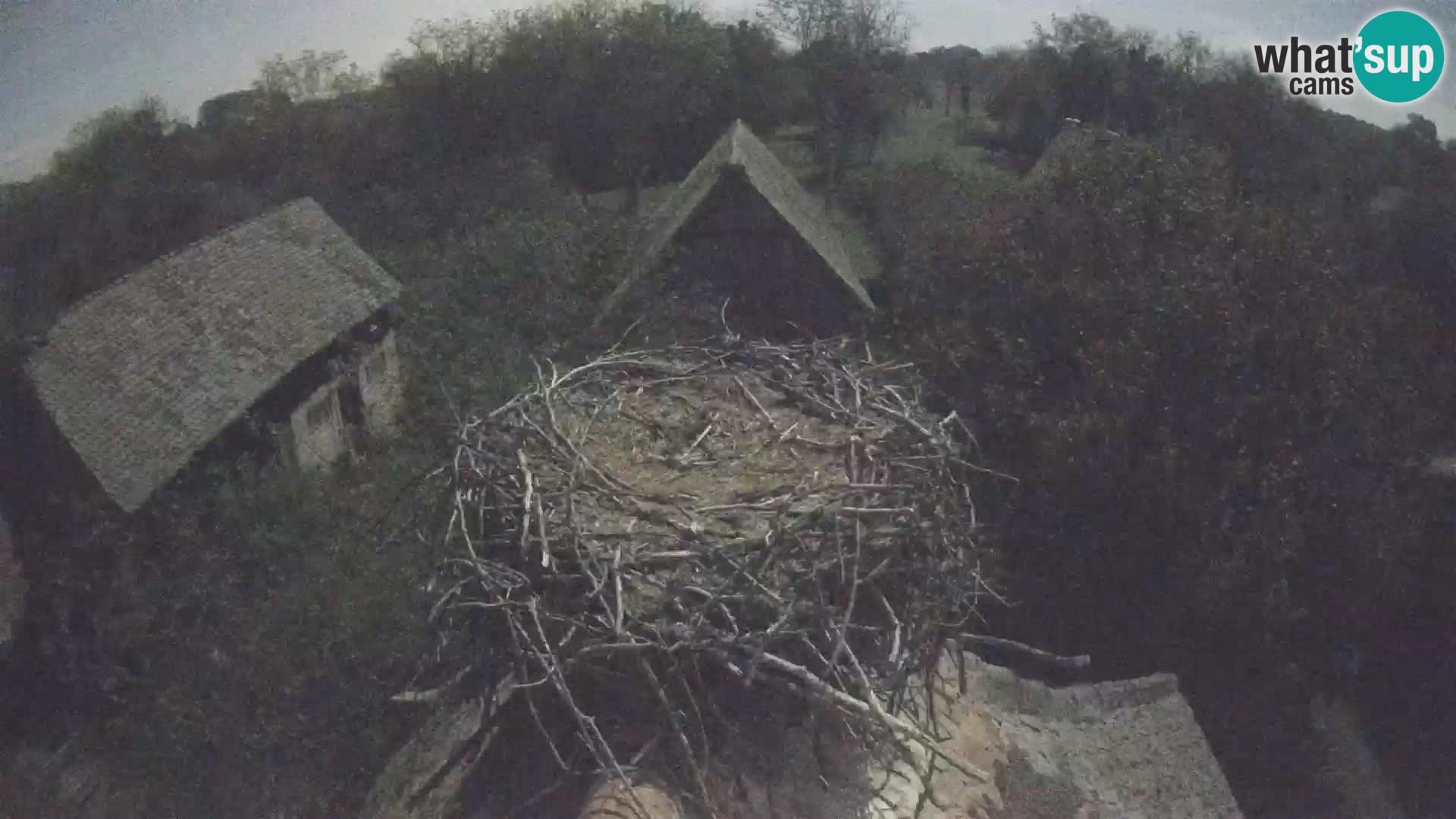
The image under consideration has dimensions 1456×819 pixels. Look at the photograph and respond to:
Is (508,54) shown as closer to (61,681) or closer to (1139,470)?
(61,681)

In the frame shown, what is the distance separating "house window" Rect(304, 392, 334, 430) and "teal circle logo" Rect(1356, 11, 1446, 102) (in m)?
11.3

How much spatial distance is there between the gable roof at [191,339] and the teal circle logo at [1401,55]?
10911 millimetres

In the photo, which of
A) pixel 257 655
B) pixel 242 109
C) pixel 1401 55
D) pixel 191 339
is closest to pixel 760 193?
pixel 1401 55

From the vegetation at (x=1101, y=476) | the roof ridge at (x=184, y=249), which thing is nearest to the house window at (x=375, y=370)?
the vegetation at (x=1101, y=476)

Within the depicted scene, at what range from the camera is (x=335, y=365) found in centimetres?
1377

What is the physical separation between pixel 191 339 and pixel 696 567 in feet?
33.4

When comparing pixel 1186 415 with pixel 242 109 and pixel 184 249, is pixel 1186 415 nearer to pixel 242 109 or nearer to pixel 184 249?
pixel 184 249

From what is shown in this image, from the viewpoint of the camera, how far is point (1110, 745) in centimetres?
537

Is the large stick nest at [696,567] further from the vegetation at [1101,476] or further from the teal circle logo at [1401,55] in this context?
the teal circle logo at [1401,55]

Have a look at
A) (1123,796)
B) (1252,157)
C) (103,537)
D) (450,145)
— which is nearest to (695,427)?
(1123,796)

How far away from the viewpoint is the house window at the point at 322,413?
13.3 metres

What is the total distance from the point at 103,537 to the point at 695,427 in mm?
7542

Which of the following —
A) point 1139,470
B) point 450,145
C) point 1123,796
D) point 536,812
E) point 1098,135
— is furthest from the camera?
point 450,145

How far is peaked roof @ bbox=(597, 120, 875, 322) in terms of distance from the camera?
41.3 ft
